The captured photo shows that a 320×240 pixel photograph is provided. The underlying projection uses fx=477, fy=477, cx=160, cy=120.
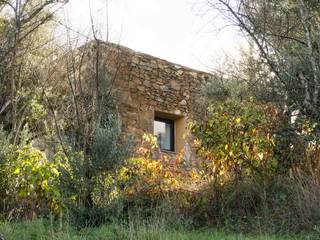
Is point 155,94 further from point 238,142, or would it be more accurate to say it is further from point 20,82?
point 238,142

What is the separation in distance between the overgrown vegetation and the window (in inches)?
→ 91.4

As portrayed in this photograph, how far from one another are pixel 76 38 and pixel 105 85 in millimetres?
1002

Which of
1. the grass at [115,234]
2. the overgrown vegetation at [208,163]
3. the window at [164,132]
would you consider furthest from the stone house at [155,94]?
the grass at [115,234]

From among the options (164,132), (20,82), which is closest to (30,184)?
(20,82)

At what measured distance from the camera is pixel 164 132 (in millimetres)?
10555

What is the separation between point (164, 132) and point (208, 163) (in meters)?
3.74

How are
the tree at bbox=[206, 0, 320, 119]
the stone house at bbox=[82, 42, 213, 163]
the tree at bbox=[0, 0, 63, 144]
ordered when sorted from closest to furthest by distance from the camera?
1. the tree at bbox=[206, 0, 320, 119]
2. the tree at bbox=[0, 0, 63, 144]
3. the stone house at bbox=[82, 42, 213, 163]

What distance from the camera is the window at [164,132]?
10370mm

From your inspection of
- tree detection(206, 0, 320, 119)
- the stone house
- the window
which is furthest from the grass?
the window

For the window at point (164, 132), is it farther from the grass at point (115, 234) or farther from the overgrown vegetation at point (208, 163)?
the grass at point (115, 234)

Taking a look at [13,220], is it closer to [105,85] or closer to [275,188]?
[105,85]

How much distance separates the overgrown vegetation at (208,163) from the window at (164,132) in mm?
2322

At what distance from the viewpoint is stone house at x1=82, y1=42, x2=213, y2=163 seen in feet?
30.7

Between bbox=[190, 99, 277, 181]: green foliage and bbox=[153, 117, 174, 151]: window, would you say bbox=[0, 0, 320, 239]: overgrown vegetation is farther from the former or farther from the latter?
bbox=[153, 117, 174, 151]: window
